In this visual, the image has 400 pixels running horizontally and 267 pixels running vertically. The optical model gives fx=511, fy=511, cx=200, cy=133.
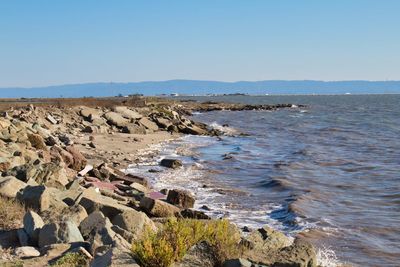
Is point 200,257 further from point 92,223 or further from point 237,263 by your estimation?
point 92,223

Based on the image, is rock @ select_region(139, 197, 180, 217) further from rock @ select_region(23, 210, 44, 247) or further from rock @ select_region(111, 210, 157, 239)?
rock @ select_region(23, 210, 44, 247)

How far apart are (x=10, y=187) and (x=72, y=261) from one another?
11.8 feet

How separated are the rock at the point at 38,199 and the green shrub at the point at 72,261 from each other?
2.16 metres

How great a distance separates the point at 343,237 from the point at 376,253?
119 centimetres

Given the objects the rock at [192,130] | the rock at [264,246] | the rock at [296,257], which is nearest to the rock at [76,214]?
the rock at [264,246]

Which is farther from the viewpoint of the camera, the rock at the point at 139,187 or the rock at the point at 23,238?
the rock at the point at 139,187

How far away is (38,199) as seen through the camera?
885 centimetres

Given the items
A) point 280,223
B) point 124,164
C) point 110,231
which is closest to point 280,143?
point 124,164

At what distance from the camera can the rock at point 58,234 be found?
23.9ft

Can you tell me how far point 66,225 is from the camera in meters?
7.46

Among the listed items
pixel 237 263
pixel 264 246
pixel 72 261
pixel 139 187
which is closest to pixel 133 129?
pixel 139 187

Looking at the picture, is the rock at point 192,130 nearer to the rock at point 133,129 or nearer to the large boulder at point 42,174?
the rock at point 133,129

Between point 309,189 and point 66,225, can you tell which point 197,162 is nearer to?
point 309,189

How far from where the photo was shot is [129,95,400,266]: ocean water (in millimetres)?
12039
